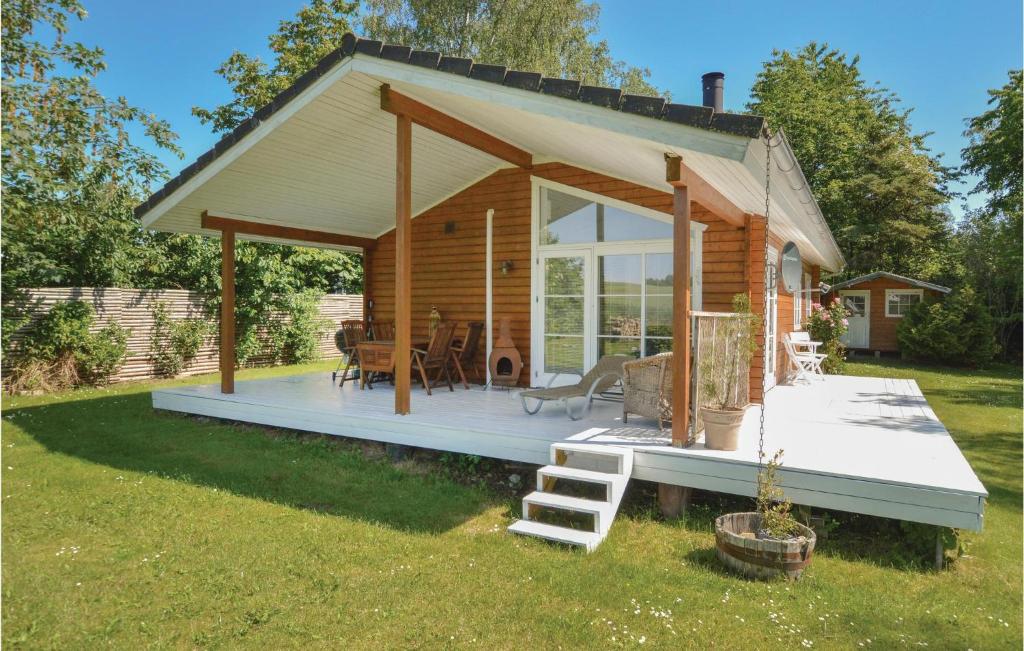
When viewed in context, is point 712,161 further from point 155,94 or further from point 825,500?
point 155,94

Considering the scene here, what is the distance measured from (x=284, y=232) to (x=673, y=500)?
599 cm

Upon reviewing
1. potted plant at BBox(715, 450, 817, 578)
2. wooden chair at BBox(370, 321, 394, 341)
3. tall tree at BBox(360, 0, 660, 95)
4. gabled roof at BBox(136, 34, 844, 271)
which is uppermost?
tall tree at BBox(360, 0, 660, 95)

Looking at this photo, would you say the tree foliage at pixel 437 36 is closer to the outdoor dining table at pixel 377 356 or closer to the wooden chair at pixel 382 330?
the wooden chair at pixel 382 330

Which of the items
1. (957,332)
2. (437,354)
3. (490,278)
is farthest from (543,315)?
(957,332)

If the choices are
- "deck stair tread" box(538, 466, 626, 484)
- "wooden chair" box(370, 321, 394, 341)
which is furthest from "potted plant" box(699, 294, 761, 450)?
"wooden chair" box(370, 321, 394, 341)

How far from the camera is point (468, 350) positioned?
7531 mm

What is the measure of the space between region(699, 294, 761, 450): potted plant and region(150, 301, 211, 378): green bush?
9729 mm

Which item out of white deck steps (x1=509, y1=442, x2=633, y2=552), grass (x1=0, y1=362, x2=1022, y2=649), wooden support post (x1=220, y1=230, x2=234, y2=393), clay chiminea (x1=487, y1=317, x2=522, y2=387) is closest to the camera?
A: grass (x1=0, y1=362, x2=1022, y2=649)

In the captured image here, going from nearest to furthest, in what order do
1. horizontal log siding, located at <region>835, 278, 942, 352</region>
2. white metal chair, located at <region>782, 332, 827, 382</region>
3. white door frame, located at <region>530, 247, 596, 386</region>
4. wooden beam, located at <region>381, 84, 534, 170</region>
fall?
wooden beam, located at <region>381, 84, 534, 170</region> → white door frame, located at <region>530, 247, 596, 386</region> → white metal chair, located at <region>782, 332, 827, 382</region> → horizontal log siding, located at <region>835, 278, 942, 352</region>

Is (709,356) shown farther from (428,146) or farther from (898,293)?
(898,293)

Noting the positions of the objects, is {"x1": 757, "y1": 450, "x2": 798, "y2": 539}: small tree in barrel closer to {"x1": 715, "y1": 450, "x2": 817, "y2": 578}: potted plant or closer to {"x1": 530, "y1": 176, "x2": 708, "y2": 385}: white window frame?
{"x1": 715, "y1": 450, "x2": 817, "y2": 578}: potted plant

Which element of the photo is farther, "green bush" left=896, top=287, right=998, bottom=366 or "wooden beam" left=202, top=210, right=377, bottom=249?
"green bush" left=896, top=287, right=998, bottom=366

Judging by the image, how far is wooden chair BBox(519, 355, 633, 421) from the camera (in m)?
5.34

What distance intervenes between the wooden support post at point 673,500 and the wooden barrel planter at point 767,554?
2.66 feet
